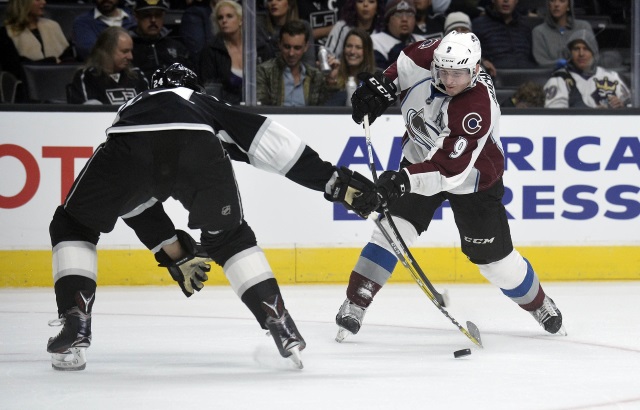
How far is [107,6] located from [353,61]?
50.4 inches

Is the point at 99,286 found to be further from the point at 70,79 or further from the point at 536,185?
the point at 536,185

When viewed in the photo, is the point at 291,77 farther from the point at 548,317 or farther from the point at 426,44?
the point at 548,317

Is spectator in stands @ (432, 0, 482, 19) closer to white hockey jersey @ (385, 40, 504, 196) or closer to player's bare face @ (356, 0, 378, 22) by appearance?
player's bare face @ (356, 0, 378, 22)

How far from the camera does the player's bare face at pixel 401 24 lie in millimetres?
6230

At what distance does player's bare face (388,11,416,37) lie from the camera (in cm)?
623

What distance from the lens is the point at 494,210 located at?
4.07 metres

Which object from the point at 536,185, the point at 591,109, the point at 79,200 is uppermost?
the point at 79,200

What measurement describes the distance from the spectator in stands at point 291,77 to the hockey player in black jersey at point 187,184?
2246 millimetres

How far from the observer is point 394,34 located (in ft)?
20.4

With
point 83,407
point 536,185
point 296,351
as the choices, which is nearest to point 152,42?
point 536,185

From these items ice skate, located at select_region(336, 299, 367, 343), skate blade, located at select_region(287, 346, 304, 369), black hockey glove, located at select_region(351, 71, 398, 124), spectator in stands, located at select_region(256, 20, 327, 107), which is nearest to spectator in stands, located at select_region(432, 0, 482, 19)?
spectator in stands, located at select_region(256, 20, 327, 107)

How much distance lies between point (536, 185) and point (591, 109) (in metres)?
0.48

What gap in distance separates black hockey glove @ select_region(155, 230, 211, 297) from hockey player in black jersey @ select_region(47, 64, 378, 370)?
0.96 feet

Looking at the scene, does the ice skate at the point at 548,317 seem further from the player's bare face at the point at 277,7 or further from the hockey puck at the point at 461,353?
the player's bare face at the point at 277,7
